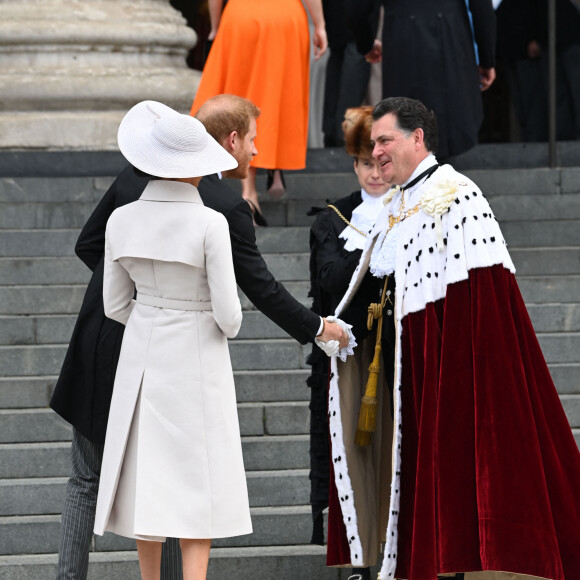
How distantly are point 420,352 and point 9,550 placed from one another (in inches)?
86.0

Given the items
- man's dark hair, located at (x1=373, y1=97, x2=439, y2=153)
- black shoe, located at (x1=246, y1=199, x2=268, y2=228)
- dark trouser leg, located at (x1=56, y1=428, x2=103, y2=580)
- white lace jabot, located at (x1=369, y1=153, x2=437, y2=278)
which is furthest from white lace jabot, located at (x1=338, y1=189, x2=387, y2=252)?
black shoe, located at (x1=246, y1=199, x2=268, y2=228)

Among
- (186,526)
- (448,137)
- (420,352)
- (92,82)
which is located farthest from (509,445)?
(92,82)

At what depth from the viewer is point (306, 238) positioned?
342 inches

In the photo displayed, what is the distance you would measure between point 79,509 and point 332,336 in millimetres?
1127

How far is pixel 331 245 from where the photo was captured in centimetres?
602

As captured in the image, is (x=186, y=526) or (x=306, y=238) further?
(x=306, y=238)

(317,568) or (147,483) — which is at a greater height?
(147,483)

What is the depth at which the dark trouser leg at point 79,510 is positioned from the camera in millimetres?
5332

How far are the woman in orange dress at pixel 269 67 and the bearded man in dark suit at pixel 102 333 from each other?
3.51m

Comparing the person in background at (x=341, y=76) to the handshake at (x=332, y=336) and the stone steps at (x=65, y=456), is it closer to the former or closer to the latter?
the stone steps at (x=65, y=456)

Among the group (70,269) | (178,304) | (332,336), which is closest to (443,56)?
(70,269)

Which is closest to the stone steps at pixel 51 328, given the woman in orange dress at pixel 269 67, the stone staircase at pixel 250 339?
the stone staircase at pixel 250 339

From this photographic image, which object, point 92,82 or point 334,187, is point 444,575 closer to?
point 334,187

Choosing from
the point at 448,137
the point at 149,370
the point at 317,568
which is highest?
the point at 448,137
